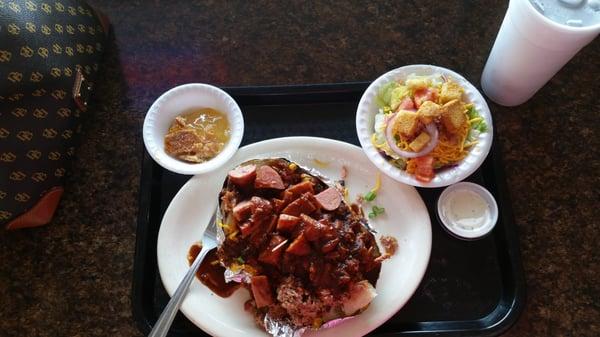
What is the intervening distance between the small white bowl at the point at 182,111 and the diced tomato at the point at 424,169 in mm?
626

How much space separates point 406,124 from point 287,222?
529 mm

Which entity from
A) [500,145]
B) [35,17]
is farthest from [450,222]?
[35,17]

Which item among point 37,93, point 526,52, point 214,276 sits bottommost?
point 214,276

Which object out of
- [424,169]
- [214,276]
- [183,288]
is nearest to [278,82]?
[424,169]

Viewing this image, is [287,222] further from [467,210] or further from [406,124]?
[467,210]

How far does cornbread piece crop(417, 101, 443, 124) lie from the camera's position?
1756 mm

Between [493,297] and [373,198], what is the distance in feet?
1.73

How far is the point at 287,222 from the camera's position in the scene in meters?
1.60

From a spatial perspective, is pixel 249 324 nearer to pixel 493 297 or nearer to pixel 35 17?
pixel 493 297

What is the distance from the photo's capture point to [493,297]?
1803 mm

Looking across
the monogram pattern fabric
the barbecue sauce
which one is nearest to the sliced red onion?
the barbecue sauce

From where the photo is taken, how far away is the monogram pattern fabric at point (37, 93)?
66.0 inches

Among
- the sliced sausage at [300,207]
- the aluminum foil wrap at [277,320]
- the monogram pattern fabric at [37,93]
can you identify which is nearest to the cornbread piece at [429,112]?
the aluminum foil wrap at [277,320]

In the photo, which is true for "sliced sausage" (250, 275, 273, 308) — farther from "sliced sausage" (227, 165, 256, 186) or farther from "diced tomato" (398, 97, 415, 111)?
"diced tomato" (398, 97, 415, 111)
